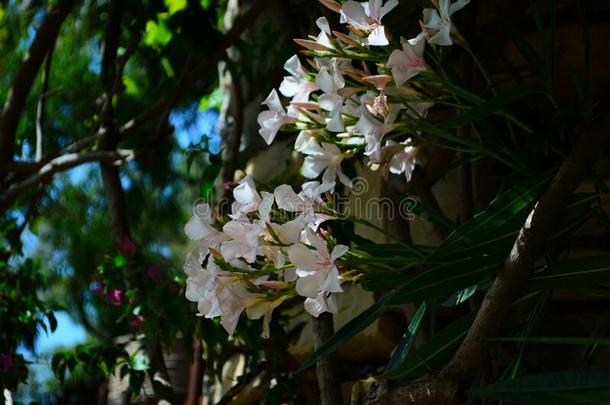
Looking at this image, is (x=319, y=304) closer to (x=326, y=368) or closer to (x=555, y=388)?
(x=555, y=388)

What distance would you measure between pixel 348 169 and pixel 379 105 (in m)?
0.63

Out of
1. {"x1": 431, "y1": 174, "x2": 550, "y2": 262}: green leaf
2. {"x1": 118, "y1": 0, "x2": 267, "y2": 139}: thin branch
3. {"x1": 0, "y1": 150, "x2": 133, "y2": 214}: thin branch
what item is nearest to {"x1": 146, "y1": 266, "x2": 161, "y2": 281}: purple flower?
{"x1": 0, "y1": 150, "x2": 133, "y2": 214}: thin branch

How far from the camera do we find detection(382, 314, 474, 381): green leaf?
4.17 ft

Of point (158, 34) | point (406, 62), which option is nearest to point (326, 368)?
point (406, 62)

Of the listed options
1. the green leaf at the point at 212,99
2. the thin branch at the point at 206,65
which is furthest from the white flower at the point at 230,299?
the green leaf at the point at 212,99

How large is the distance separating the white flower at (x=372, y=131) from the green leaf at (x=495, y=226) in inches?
6.0

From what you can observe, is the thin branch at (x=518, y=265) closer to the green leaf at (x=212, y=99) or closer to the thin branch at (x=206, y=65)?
the thin branch at (x=206, y=65)

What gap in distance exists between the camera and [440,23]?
119 centimetres

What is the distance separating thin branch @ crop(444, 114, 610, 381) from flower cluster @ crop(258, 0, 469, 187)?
206 millimetres

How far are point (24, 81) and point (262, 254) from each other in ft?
4.35

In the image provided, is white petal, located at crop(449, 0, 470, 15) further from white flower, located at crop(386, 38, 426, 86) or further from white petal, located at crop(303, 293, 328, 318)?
white petal, located at crop(303, 293, 328, 318)

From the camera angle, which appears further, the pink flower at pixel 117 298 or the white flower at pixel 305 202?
the pink flower at pixel 117 298

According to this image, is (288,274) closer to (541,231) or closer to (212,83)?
(541,231)

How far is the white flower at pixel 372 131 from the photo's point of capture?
3.97 feet
